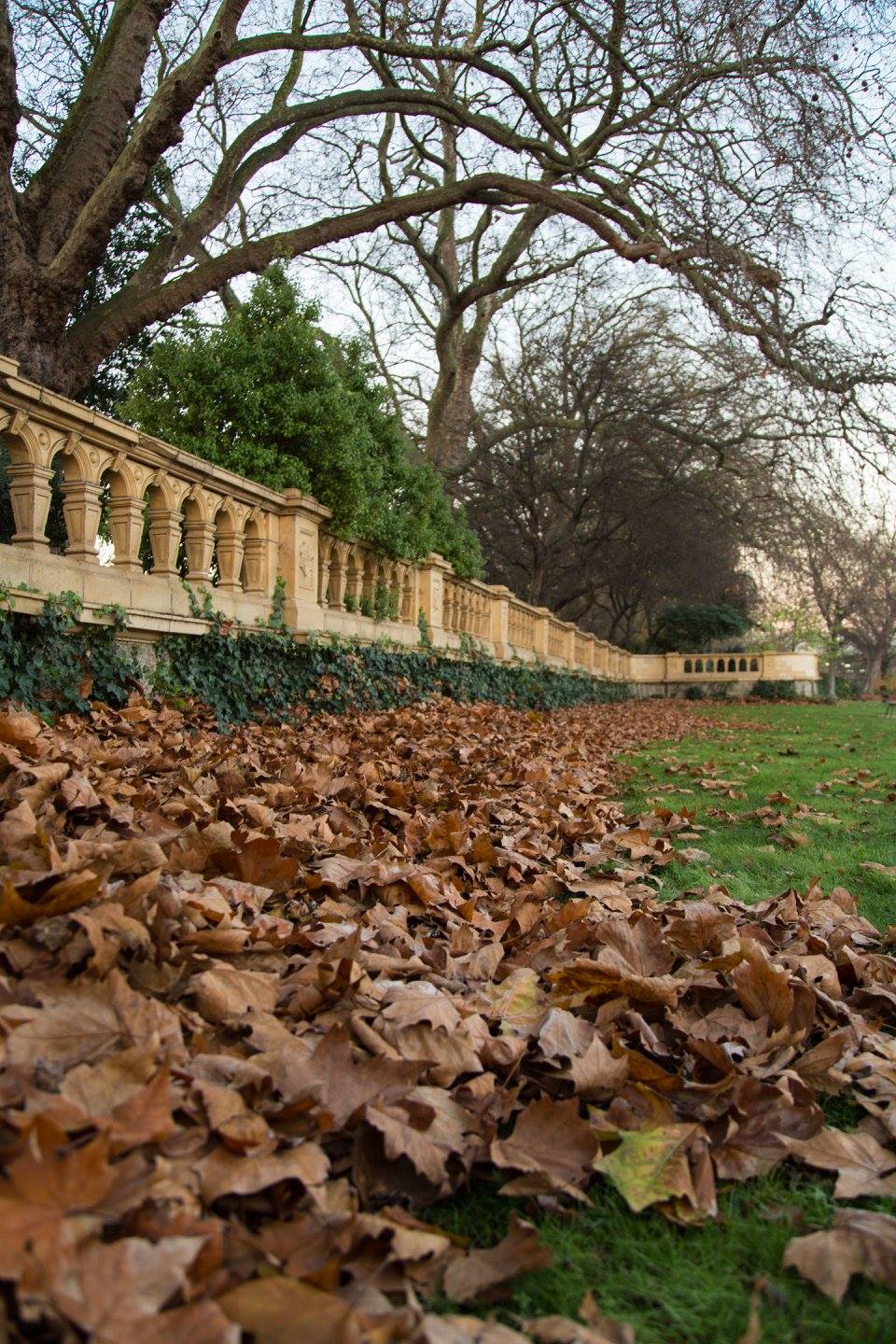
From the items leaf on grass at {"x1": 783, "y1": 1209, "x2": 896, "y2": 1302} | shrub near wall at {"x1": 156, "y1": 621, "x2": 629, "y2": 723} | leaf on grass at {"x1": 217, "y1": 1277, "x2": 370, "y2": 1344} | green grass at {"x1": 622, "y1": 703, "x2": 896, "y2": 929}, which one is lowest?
leaf on grass at {"x1": 783, "y1": 1209, "x2": 896, "y2": 1302}

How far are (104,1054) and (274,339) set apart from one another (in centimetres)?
851

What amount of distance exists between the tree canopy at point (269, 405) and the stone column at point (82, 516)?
Answer: 3139 millimetres

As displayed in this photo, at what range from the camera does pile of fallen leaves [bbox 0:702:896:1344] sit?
117 cm

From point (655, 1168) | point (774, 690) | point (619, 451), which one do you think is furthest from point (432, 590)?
point (774, 690)

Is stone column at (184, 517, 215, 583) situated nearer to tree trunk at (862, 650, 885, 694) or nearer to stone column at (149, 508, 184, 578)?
stone column at (149, 508, 184, 578)

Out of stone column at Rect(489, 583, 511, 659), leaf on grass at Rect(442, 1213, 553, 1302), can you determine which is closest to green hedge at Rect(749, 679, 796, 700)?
stone column at Rect(489, 583, 511, 659)

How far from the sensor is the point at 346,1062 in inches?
65.2

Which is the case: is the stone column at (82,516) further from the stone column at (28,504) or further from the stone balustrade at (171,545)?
the stone column at (28,504)

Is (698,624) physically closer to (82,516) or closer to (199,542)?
(199,542)

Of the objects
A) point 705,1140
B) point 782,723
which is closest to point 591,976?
point 705,1140

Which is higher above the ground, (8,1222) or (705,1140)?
(8,1222)

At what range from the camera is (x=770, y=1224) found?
4.84 feet

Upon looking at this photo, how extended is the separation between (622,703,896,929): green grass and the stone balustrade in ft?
10.8

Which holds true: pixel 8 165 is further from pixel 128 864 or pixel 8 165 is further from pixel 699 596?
pixel 699 596
